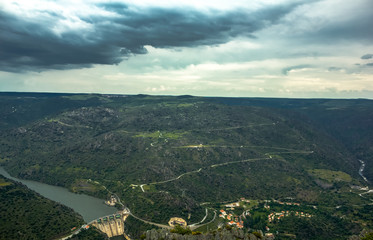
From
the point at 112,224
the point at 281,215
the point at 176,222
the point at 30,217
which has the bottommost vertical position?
the point at 112,224

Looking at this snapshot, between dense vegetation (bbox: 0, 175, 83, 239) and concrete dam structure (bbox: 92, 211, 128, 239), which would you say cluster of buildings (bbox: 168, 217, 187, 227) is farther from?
dense vegetation (bbox: 0, 175, 83, 239)

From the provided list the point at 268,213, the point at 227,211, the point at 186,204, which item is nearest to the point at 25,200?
the point at 186,204

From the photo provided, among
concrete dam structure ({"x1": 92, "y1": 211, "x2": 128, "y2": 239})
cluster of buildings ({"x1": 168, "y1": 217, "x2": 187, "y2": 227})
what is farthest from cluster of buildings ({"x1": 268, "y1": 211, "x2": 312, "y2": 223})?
concrete dam structure ({"x1": 92, "y1": 211, "x2": 128, "y2": 239})

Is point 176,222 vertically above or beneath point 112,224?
above

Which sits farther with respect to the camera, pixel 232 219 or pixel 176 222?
pixel 232 219

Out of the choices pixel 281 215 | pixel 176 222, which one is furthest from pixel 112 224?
pixel 281 215

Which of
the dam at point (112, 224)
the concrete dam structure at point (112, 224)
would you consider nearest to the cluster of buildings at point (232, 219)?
the dam at point (112, 224)

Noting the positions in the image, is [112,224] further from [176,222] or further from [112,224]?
[176,222]

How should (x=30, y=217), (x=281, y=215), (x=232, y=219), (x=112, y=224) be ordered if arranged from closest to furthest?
(x=30, y=217) → (x=112, y=224) → (x=232, y=219) → (x=281, y=215)

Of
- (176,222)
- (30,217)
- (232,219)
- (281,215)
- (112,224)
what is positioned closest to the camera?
(30,217)

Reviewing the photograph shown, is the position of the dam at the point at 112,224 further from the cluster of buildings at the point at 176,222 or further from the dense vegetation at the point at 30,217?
the cluster of buildings at the point at 176,222
